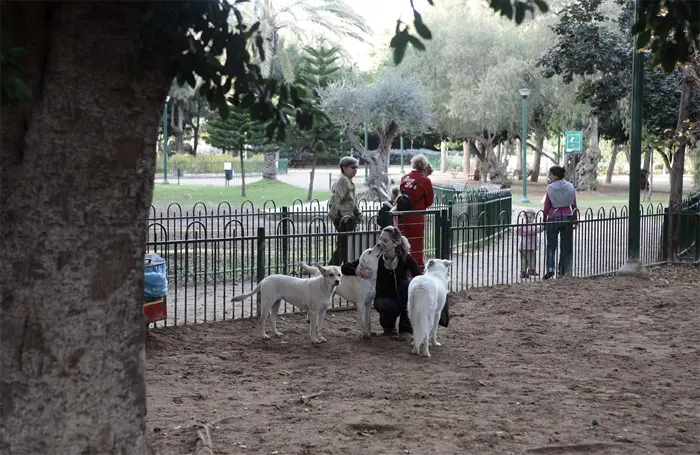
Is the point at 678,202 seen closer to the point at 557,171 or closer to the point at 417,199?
the point at 557,171

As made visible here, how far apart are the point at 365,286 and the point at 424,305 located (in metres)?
1.17

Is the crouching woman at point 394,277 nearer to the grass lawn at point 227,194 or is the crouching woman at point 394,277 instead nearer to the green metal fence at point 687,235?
the green metal fence at point 687,235

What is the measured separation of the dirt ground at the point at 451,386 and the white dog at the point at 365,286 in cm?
25

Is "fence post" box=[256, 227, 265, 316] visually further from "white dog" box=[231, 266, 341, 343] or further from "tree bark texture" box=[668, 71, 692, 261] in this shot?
"tree bark texture" box=[668, 71, 692, 261]

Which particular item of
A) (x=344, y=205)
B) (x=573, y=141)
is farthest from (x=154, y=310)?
(x=573, y=141)

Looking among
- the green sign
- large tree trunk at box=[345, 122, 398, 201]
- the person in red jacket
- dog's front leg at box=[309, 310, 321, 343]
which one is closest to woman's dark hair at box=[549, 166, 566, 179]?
the person in red jacket

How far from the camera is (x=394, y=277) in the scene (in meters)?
9.02

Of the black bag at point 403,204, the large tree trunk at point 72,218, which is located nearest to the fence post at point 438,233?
the black bag at point 403,204

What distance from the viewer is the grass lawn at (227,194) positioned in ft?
98.7

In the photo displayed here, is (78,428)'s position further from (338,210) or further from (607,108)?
(607,108)

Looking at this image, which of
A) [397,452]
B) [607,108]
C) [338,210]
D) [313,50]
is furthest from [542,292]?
[313,50]

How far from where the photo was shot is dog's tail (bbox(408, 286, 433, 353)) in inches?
310

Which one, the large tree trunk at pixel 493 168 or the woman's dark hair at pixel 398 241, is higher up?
the large tree trunk at pixel 493 168

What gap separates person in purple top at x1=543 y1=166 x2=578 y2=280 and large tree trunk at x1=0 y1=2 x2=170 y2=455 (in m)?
9.94
